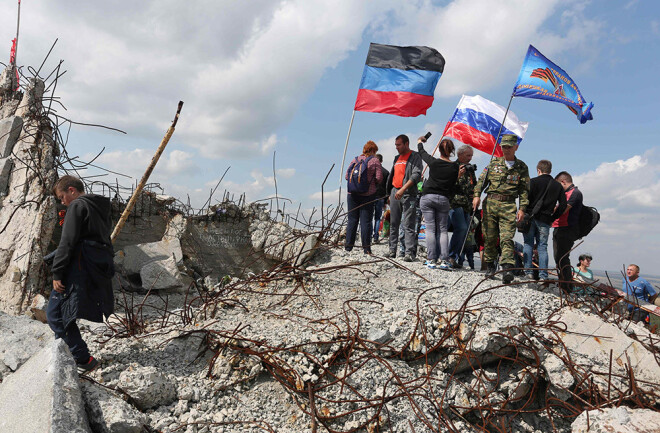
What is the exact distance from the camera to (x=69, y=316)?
3146 millimetres

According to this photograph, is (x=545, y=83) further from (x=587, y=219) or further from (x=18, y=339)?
(x=18, y=339)

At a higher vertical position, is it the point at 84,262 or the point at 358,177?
the point at 358,177

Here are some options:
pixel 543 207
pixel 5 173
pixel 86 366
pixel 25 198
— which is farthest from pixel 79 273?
pixel 543 207

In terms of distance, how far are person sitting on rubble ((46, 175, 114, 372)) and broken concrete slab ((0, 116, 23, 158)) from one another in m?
3.66

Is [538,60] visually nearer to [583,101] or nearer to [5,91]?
[583,101]

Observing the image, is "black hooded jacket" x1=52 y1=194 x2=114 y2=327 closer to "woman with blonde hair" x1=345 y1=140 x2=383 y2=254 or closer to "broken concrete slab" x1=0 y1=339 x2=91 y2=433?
"broken concrete slab" x1=0 y1=339 x2=91 y2=433

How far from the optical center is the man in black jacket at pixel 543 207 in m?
5.81

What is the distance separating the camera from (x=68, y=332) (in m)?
3.15

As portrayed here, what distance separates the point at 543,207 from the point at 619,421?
3.55m

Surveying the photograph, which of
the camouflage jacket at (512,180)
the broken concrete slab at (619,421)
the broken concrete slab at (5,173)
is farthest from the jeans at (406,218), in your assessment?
the broken concrete slab at (5,173)

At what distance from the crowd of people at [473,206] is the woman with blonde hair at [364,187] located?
16 mm

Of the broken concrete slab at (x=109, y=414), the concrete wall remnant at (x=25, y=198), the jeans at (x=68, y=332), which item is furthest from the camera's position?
the concrete wall remnant at (x=25, y=198)

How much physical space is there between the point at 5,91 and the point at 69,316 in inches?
234

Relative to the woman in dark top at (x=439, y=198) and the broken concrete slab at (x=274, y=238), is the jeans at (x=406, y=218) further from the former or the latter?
the broken concrete slab at (x=274, y=238)
